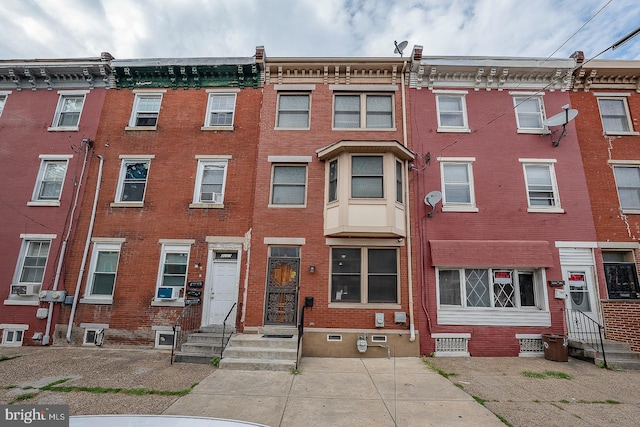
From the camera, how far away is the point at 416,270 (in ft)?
33.0

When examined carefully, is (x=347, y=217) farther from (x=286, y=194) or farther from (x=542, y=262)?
(x=542, y=262)

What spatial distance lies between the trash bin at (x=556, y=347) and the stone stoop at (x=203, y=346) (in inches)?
373

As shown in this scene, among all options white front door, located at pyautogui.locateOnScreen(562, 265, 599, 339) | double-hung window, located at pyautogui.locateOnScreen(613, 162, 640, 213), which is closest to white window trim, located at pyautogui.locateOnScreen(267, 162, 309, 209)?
white front door, located at pyautogui.locateOnScreen(562, 265, 599, 339)

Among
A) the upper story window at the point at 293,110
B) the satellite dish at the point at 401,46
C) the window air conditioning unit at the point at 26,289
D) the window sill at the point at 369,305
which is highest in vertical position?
the satellite dish at the point at 401,46

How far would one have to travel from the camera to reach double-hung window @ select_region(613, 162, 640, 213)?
10.6 m

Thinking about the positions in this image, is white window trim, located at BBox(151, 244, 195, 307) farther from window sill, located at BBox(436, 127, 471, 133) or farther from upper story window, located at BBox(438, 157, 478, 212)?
window sill, located at BBox(436, 127, 471, 133)

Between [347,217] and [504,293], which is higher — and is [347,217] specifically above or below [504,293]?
above

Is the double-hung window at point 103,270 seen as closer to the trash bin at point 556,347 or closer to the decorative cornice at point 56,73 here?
the decorative cornice at point 56,73

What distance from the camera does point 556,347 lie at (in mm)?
9000

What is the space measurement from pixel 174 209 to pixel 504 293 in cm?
1151

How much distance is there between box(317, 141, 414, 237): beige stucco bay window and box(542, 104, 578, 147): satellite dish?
5025 mm

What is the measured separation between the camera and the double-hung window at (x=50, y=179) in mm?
11352

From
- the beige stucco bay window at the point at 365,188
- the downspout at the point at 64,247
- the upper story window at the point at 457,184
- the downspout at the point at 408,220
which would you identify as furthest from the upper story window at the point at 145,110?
the upper story window at the point at 457,184

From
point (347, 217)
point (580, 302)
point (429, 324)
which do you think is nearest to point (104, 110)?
point (347, 217)
